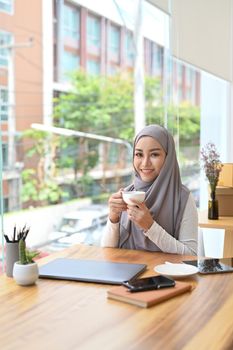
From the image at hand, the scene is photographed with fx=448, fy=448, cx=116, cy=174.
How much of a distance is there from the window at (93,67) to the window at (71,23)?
44cm

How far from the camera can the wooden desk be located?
0.88m

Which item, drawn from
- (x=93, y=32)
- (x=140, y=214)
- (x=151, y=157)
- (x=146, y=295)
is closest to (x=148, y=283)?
(x=146, y=295)

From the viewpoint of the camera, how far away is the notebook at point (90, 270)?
4.16ft

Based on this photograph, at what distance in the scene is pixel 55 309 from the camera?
105cm

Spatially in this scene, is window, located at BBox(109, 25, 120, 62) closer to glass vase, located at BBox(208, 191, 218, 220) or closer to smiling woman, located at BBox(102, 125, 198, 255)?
glass vase, located at BBox(208, 191, 218, 220)

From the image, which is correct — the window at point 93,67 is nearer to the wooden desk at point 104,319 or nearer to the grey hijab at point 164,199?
the grey hijab at point 164,199

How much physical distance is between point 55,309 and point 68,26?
402 cm

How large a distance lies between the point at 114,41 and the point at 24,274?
4495 mm

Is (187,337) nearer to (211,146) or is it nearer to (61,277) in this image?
(61,277)

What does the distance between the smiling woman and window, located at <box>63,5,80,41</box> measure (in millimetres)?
2818

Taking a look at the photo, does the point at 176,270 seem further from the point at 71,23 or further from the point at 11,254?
the point at 71,23

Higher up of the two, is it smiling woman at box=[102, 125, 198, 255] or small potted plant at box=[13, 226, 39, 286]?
smiling woman at box=[102, 125, 198, 255]

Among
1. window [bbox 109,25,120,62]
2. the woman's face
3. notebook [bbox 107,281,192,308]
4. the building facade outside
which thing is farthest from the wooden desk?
window [bbox 109,25,120,62]

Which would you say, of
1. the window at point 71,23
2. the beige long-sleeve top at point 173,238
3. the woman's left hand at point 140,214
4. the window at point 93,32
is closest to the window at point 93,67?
the window at point 93,32
